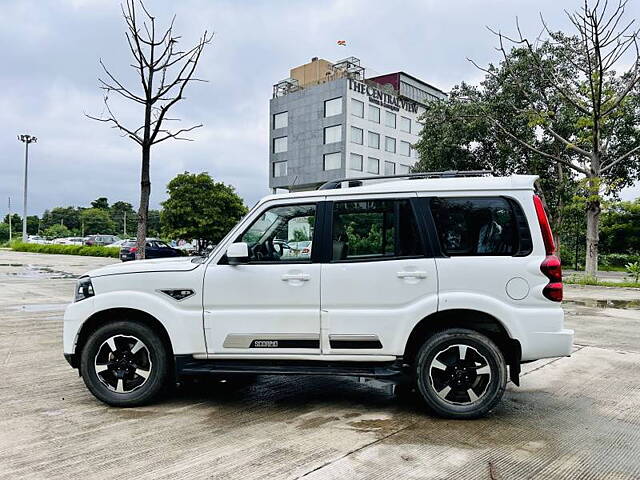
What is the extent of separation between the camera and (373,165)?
169 ft

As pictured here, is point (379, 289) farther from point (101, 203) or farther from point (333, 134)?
point (101, 203)

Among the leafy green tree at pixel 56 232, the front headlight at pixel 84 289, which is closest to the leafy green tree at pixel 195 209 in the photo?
the front headlight at pixel 84 289

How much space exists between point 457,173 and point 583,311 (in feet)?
31.1

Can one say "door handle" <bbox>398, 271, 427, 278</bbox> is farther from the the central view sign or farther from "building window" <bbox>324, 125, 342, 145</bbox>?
the the central view sign

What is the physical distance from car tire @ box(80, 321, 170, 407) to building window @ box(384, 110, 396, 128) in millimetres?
50512

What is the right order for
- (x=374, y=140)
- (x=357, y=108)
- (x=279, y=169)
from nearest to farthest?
(x=357, y=108) → (x=374, y=140) → (x=279, y=169)

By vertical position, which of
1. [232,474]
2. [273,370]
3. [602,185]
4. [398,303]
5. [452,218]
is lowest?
[232,474]

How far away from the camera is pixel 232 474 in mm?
3461

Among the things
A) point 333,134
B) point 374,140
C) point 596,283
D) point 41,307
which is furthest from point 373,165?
point 41,307

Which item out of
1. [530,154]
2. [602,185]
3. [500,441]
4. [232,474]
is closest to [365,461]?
[232,474]

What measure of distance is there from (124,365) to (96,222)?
88884 mm

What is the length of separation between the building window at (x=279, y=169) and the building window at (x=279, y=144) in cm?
128

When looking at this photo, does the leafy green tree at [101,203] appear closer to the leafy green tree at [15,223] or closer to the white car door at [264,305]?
the leafy green tree at [15,223]

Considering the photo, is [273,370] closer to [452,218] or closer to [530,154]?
[452,218]
